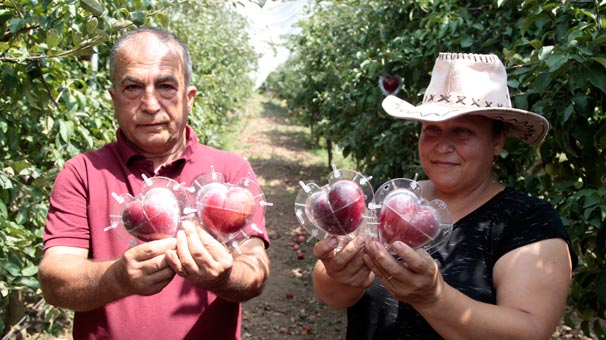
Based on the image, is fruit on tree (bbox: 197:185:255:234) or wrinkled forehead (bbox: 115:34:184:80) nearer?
fruit on tree (bbox: 197:185:255:234)

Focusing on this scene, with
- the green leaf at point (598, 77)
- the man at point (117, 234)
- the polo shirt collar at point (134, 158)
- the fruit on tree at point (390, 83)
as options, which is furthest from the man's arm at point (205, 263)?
the fruit on tree at point (390, 83)

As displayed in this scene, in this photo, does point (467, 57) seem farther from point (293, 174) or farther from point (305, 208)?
point (293, 174)

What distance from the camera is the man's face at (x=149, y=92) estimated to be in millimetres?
1633

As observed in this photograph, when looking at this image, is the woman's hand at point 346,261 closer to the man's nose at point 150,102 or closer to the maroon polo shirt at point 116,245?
the maroon polo shirt at point 116,245

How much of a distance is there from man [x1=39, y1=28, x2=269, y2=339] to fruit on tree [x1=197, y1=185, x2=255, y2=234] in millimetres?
40

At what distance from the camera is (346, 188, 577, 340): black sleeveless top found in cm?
150

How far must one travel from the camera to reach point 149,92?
1629 mm

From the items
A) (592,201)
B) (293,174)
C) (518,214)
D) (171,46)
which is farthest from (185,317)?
(293,174)

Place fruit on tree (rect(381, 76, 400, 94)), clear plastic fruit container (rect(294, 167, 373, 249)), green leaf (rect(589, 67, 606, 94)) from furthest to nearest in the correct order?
fruit on tree (rect(381, 76, 400, 94))
green leaf (rect(589, 67, 606, 94))
clear plastic fruit container (rect(294, 167, 373, 249))

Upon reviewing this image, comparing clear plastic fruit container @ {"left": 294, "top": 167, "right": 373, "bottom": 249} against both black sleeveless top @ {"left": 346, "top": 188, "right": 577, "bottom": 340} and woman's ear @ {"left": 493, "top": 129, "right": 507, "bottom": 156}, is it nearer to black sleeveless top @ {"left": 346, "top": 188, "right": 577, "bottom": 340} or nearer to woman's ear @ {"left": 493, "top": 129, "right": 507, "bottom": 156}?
black sleeveless top @ {"left": 346, "top": 188, "right": 577, "bottom": 340}

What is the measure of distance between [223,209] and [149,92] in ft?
1.62

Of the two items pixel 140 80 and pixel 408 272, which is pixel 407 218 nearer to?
pixel 408 272

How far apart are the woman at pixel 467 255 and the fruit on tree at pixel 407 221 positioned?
2.2 inches

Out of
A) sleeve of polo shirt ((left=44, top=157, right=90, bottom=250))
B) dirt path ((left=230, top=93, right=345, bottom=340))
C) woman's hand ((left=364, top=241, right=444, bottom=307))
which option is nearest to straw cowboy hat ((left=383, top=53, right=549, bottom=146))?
woman's hand ((left=364, top=241, right=444, bottom=307))
